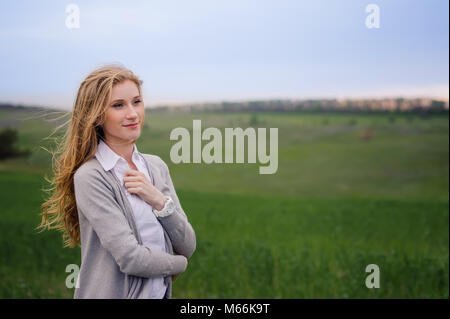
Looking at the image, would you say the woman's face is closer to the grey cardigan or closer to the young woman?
the young woman

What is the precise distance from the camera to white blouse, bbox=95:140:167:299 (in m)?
1.74

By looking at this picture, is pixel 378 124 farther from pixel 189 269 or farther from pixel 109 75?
pixel 109 75

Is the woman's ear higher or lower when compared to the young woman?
higher

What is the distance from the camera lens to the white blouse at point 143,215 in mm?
1736

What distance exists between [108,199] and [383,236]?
549 centimetres

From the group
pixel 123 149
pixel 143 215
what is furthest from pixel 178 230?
pixel 123 149

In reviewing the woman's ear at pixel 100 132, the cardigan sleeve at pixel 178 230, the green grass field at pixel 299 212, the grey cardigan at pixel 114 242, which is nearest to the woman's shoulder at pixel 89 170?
the grey cardigan at pixel 114 242

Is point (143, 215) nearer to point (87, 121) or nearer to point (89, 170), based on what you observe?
point (89, 170)

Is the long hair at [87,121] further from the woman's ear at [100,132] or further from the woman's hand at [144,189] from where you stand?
the woman's hand at [144,189]

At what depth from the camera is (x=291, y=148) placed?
892cm

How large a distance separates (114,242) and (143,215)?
15 cm

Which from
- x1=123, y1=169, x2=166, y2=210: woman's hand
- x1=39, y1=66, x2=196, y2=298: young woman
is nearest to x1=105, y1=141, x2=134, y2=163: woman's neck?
x1=39, y1=66, x2=196, y2=298: young woman

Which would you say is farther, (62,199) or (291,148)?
(291,148)
